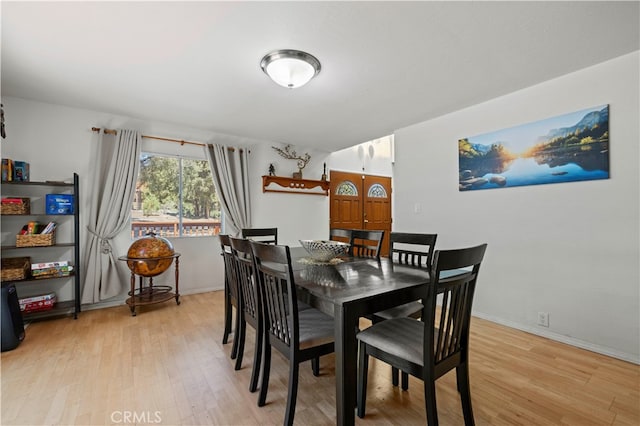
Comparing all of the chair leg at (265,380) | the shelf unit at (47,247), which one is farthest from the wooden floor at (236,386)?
the shelf unit at (47,247)

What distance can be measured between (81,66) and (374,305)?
298 cm

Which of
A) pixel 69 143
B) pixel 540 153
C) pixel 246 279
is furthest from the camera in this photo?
pixel 69 143

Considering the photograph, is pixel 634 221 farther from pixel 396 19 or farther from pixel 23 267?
pixel 23 267

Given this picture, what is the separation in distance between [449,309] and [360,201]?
469cm

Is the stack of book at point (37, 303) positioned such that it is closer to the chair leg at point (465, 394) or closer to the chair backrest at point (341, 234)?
the chair backrest at point (341, 234)

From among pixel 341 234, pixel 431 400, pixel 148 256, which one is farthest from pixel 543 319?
pixel 148 256

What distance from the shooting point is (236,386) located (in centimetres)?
188

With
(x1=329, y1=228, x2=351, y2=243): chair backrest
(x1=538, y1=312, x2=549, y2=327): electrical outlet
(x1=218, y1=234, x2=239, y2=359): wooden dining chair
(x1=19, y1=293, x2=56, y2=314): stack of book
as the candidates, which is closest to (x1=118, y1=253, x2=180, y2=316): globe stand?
(x1=19, y1=293, x2=56, y2=314): stack of book

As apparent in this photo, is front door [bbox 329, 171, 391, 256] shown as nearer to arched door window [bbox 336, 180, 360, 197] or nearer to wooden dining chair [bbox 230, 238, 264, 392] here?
arched door window [bbox 336, 180, 360, 197]

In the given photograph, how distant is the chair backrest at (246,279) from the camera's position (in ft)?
5.85

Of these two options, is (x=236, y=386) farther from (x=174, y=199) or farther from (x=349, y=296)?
(x=174, y=199)

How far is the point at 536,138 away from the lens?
2729mm

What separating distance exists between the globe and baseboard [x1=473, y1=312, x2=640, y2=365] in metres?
3.64

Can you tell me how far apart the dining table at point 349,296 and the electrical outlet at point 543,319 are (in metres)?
1.69
